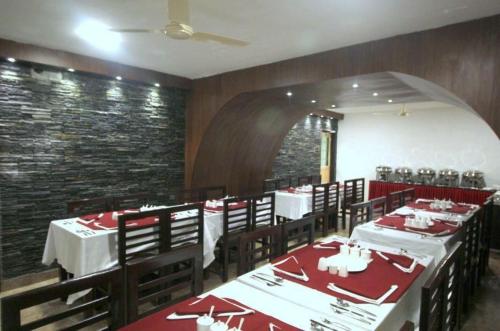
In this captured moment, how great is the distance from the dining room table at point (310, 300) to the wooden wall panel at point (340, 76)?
1.73 meters

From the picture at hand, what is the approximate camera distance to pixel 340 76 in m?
3.44

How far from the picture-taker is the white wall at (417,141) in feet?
21.1

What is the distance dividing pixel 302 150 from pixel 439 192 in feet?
9.92

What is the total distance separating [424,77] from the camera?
2.92m

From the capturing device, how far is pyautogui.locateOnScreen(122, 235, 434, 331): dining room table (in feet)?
4.20

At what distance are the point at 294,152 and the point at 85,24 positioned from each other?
5.16 m

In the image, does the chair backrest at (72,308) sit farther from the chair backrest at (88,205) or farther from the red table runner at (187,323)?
the chair backrest at (88,205)

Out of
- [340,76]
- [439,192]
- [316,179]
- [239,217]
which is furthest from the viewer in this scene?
[316,179]

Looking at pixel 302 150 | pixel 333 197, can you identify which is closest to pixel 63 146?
pixel 333 197

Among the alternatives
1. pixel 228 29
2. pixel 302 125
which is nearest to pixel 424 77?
pixel 228 29

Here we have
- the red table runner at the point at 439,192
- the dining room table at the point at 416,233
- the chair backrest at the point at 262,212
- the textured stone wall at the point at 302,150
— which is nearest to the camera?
the dining room table at the point at 416,233

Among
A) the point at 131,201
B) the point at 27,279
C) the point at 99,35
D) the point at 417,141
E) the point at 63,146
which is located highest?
the point at 99,35

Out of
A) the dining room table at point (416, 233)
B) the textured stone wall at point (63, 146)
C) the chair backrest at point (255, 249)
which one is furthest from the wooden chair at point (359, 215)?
the textured stone wall at point (63, 146)

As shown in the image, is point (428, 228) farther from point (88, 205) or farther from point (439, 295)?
point (88, 205)
